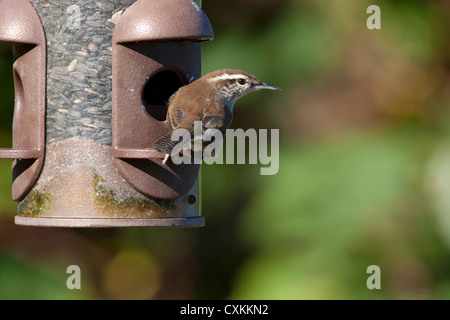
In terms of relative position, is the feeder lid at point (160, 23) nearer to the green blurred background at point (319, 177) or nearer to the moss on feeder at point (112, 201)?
the moss on feeder at point (112, 201)

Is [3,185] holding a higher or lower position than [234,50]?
lower

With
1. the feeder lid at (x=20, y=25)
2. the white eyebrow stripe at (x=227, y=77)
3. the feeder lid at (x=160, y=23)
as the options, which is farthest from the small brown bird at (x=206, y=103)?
the feeder lid at (x=20, y=25)

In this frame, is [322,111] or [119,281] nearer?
[322,111]

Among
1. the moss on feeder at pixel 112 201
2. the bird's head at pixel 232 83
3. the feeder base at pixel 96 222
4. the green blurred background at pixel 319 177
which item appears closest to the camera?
the feeder base at pixel 96 222

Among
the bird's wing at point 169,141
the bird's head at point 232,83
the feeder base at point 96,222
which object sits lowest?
the feeder base at point 96,222

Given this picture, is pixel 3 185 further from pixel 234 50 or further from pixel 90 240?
pixel 234 50

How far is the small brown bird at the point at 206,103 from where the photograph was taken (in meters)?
5.35

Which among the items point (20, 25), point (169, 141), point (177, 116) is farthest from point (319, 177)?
point (20, 25)

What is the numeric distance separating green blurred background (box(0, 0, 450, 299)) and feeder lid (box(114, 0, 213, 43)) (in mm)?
2444

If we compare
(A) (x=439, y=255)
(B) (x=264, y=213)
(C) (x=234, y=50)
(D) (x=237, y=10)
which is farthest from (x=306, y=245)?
(D) (x=237, y=10)

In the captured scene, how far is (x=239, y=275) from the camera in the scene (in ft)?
27.4

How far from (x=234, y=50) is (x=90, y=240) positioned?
2.45 metres

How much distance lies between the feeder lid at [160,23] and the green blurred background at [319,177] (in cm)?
244

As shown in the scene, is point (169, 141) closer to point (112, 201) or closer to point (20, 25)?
point (112, 201)
